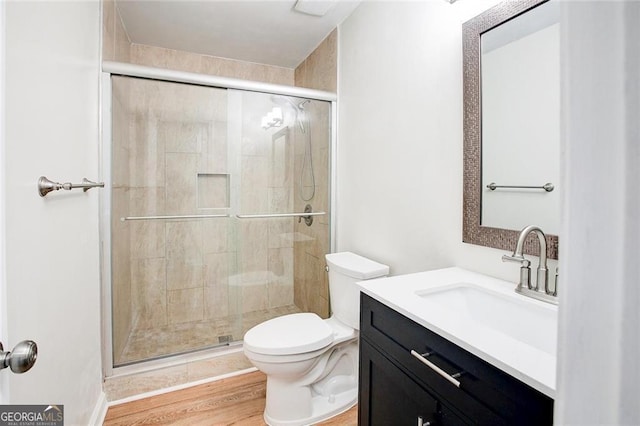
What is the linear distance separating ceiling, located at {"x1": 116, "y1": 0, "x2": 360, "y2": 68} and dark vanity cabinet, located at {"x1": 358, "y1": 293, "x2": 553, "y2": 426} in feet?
6.34

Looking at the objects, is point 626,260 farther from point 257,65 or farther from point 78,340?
point 257,65

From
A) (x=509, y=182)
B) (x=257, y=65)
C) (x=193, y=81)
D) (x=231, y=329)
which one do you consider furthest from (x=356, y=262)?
(x=257, y=65)

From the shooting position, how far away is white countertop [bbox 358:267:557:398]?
0.66 meters

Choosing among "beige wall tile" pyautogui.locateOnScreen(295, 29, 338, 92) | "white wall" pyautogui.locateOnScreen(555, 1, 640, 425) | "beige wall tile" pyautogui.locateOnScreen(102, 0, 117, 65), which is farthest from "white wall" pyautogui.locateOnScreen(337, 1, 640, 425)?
"beige wall tile" pyautogui.locateOnScreen(102, 0, 117, 65)

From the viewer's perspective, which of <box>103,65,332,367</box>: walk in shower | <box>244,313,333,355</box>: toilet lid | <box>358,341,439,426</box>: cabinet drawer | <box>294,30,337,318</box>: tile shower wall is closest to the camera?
<box>358,341,439,426</box>: cabinet drawer

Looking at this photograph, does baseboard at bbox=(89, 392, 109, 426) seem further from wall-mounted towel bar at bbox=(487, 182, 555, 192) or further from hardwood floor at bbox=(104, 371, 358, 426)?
wall-mounted towel bar at bbox=(487, 182, 555, 192)

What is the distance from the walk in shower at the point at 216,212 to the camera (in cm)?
216

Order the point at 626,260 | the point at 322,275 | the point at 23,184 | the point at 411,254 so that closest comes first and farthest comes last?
the point at 626,260, the point at 23,184, the point at 411,254, the point at 322,275

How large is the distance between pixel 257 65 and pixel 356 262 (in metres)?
2.21

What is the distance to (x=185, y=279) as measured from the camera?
247 centimetres

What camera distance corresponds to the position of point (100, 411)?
1.64 m

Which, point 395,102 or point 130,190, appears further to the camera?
point 130,190

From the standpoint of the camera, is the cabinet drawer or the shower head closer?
the cabinet drawer

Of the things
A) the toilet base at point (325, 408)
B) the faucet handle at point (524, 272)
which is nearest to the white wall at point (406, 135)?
the faucet handle at point (524, 272)
